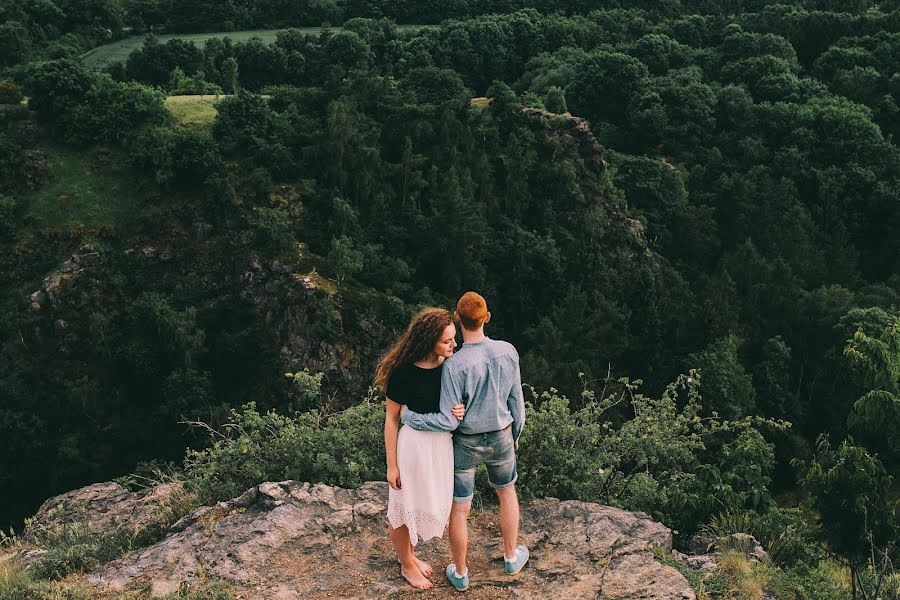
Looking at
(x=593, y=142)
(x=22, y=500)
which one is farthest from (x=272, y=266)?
(x=593, y=142)

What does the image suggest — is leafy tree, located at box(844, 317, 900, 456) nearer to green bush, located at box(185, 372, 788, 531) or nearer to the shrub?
green bush, located at box(185, 372, 788, 531)

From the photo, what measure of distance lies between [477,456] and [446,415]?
57 centimetres

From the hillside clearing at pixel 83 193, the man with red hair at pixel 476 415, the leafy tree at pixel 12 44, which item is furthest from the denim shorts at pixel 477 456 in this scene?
the leafy tree at pixel 12 44

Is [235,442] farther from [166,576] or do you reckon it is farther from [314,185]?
[314,185]

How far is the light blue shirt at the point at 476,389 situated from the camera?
6324 millimetres

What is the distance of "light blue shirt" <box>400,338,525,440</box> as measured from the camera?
6.32 m

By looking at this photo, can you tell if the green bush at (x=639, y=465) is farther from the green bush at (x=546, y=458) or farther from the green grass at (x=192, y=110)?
the green grass at (x=192, y=110)

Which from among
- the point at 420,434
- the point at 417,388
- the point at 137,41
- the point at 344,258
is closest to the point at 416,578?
the point at 420,434

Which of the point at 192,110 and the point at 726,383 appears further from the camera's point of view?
the point at 192,110

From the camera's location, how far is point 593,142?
2077 inches

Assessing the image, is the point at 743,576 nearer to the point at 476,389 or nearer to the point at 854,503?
the point at 854,503

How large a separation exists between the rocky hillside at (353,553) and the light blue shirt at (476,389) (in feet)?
5.79

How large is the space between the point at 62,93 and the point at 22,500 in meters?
22.5

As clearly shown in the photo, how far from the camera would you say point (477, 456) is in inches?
260
